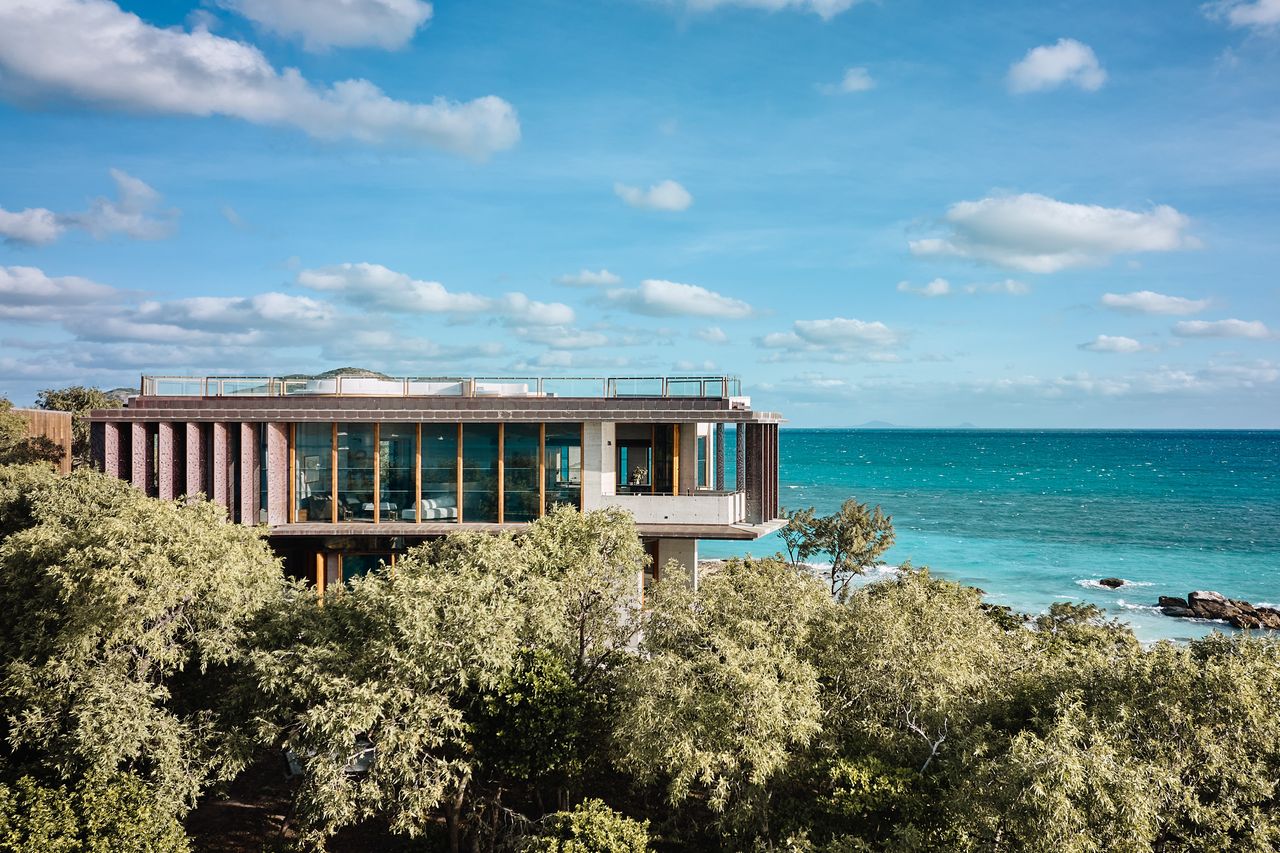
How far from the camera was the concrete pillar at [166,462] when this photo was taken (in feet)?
78.1

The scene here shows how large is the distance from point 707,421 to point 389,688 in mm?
12606

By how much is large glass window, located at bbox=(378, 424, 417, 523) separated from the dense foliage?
6586 mm

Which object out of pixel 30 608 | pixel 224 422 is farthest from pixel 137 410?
pixel 30 608

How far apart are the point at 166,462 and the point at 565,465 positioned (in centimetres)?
1105

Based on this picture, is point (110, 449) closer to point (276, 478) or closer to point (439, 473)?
point (276, 478)

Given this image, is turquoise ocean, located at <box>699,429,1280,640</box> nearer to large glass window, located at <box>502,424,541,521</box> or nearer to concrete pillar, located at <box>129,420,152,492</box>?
large glass window, located at <box>502,424,541,521</box>

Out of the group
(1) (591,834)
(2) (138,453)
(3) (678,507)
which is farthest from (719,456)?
(2) (138,453)

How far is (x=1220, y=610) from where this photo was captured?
44.7 m

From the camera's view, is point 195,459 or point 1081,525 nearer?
point 195,459

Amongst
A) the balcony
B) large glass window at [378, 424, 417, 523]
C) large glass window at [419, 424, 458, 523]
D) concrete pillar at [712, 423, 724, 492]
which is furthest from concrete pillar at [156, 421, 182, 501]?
concrete pillar at [712, 423, 724, 492]

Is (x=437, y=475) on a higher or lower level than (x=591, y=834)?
higher

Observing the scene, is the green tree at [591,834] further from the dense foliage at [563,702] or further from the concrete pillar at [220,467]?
the concrete pillar at [220,467]

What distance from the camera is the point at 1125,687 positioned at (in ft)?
42.9

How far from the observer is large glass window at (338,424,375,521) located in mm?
24094
